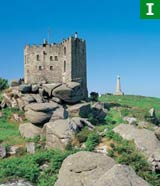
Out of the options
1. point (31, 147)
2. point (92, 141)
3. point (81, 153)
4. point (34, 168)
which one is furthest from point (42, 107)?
point (81, 153)

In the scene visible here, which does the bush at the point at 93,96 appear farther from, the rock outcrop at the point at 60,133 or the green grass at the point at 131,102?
the rock outcrop at the point at 60,133

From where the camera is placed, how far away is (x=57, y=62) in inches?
2805

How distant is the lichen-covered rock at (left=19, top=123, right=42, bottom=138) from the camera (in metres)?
48.5

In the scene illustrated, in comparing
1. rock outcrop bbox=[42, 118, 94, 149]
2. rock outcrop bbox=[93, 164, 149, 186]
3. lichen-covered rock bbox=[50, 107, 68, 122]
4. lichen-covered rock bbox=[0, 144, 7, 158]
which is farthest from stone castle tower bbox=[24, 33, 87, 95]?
rock outcrop bbox=[93, 164, 149, 186]

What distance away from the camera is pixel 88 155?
30094mm

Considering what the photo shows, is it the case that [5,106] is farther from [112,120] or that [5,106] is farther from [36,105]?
[112,120]

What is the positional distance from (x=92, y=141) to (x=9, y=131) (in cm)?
1296

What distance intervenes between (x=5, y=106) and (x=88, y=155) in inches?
1265

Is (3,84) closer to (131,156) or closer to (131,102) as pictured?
(131,102)

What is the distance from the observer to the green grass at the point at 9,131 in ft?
155

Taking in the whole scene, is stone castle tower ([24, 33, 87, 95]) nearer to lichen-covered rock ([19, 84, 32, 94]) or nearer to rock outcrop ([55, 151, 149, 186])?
lichen-covered rock ([19, 84, 32, 94])

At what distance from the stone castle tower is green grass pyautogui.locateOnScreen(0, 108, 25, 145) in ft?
46.2

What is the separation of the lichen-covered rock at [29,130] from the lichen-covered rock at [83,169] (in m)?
18.8

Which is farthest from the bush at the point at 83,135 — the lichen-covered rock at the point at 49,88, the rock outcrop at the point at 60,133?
the lichen-covered rock at the point at 49,88
